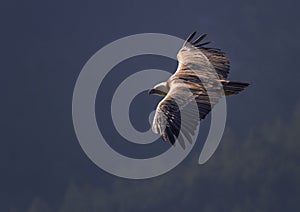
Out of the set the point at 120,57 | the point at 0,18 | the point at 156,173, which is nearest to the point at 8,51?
the point at 0,18

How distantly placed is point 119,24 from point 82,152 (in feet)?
46.1

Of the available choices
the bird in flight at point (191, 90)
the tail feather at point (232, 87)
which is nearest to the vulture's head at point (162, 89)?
the bird in flight at point (191, 90)

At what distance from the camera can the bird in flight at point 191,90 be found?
120ft

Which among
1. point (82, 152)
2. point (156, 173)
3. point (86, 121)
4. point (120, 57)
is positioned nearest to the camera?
point (86, 121)

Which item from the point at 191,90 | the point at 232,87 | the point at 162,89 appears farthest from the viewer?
the point at 162,89

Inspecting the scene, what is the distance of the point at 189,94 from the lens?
38469 millimetres

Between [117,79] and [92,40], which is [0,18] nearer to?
[92,40]

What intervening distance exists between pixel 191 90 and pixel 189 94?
501 millimetres

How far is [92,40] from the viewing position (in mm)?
111188

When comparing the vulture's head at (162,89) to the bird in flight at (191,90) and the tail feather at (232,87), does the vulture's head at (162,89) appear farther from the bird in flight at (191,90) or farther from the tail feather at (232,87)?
the tail feather at (232,87)

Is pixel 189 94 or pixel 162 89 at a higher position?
pixel 162 89

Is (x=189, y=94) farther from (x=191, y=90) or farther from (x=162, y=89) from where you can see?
(x=162, y=89)

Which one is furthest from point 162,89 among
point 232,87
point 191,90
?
point 232,87

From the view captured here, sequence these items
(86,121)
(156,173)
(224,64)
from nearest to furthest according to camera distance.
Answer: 1. (224,64)
2. (86,121)
3. (156,173)
